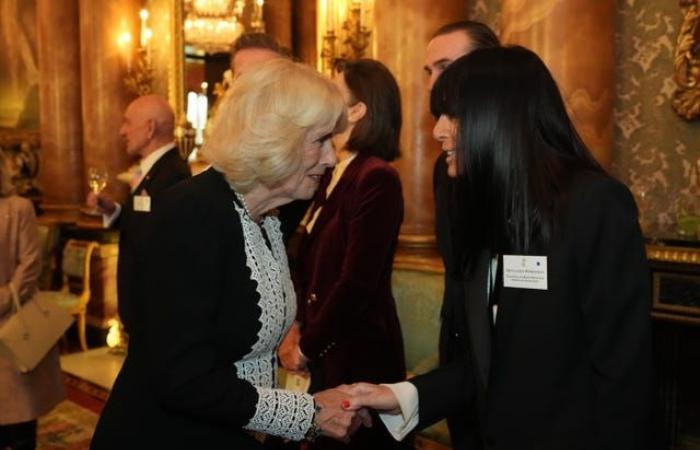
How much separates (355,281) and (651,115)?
7.39 ft

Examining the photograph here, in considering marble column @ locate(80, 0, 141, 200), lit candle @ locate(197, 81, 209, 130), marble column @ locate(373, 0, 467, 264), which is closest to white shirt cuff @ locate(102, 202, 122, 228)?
marble column @ locate(373, 0, 467, 264)

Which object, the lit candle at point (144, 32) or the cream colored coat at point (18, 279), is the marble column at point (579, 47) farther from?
the lit candle at point (144, 32)

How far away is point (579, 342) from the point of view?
146 cm

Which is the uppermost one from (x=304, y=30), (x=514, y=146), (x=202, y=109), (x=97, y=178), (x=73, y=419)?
(x=304, y=30)

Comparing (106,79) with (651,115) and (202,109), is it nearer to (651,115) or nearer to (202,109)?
(202,109)

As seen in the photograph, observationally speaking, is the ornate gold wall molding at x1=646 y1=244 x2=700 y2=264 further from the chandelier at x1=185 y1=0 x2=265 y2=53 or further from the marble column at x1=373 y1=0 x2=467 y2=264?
the chandelier at x1=185 y1=0 x2=265 y2=53

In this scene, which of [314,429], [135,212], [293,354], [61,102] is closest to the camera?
[314,429]

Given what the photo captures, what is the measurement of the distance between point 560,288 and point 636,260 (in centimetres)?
16

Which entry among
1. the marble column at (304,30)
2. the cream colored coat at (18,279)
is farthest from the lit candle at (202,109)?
the cream colored coat at (18,279)

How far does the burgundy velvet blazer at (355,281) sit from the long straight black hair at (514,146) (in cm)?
99

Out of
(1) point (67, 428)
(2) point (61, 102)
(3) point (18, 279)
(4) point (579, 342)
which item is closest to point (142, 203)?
(3) point (18, 279)

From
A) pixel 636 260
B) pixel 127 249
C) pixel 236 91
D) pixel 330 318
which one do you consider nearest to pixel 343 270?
pixel 330 318

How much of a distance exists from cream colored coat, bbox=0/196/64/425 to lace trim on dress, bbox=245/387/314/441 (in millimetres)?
2496

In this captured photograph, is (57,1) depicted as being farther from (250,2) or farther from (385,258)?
(385,258)
